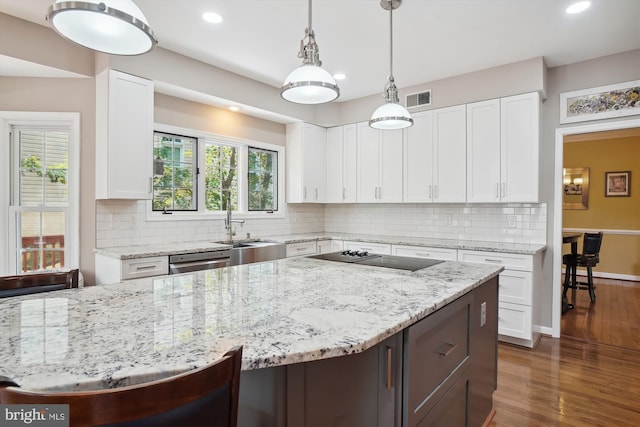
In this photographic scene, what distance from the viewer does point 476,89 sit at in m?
3.84

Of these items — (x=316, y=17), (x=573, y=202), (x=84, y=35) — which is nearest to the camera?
(x=84, y=35)

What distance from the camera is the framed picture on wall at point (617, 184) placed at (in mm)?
6562

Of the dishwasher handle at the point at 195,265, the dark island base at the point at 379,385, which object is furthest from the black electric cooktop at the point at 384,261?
the dishwasher handle at the point at 195,265

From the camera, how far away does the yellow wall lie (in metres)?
6.47

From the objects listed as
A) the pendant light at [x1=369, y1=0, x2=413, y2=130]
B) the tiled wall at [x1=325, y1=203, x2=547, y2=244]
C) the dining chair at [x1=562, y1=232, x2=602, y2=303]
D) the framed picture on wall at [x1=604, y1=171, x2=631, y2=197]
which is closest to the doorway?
the tiled wall at [x1=325, y1=203, x2=547, y2=244]

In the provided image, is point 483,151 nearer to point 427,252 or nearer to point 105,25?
point 427,252

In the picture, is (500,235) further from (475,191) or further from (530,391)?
(530,391)

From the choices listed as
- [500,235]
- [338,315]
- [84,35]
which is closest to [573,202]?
[500,235]

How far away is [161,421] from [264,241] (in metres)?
3.54

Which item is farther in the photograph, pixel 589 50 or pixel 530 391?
pixel 589 50

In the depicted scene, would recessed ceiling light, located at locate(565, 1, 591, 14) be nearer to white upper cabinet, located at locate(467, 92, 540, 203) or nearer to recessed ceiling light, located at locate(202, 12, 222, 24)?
white upper cabinet, located at locate(467, 92, 540, 203)

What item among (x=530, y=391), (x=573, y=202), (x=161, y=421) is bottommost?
(x=530, y=391)

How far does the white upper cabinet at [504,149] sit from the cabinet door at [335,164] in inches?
68.4

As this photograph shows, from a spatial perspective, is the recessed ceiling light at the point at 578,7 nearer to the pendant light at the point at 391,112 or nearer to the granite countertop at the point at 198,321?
the pendant light at the point at 391,112
